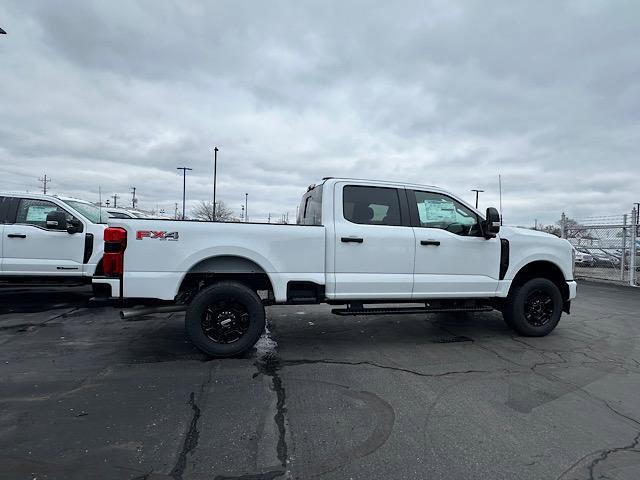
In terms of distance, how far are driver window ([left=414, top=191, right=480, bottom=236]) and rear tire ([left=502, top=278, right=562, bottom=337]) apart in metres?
1.15

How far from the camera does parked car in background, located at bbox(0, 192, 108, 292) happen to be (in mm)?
7363

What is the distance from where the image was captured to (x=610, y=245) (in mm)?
13680

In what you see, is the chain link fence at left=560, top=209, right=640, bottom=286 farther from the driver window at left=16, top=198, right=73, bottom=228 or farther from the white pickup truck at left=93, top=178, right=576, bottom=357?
the driver window at left=16, top=198, right=73, bottom=228

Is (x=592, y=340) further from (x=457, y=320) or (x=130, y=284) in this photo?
(x=130, y=284)

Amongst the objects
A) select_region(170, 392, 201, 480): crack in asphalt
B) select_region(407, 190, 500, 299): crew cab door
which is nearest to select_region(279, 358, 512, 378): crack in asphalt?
select_region(407, 190, 500, 299): crew cab door

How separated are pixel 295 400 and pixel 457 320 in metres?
4.35

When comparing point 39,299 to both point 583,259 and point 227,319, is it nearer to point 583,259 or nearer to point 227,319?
point 227,319

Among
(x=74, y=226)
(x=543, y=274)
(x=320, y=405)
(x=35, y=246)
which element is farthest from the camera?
(x=74, y=226)

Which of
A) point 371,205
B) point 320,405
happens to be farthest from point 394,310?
point 320,405

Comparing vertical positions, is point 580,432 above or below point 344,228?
below

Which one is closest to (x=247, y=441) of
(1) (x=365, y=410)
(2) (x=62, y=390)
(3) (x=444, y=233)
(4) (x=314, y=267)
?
(1) (x=365, y=410)

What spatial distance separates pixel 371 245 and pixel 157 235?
2528 mm

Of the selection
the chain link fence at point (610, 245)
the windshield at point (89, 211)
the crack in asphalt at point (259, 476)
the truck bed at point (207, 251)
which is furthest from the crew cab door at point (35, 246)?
the chain link fence at point (610, 245)

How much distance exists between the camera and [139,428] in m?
3.17
